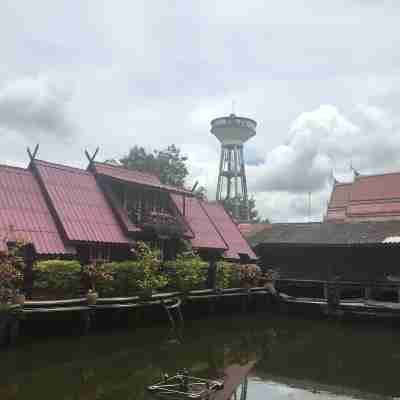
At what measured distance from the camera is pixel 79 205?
1883cm

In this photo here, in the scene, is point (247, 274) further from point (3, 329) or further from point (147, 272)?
point (3, 329)

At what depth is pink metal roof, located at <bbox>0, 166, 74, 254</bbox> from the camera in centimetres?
1546

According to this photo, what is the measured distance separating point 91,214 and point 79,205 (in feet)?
1.99

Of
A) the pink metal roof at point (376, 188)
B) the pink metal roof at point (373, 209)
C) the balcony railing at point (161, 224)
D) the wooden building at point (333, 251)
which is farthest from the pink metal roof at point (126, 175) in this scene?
the pink metal roof at point (376, 188)

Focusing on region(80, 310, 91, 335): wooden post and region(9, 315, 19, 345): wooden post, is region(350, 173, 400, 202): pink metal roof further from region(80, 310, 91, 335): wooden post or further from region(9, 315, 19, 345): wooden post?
region(9, 315, 19, 345): wooden post

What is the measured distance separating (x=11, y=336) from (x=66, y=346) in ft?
5.22

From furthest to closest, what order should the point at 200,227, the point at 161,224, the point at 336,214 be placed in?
the point at 336,214
the point at 200,227
the point at 161,224

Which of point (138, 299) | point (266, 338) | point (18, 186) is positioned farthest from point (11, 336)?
point (266, 338)

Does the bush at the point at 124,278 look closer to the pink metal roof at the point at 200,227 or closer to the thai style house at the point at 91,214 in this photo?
the thai style house at the point at 91,214

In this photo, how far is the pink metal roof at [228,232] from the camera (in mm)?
25484

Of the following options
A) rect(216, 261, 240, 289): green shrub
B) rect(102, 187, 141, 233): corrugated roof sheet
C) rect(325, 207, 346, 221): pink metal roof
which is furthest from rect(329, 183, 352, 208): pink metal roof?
rect(102, 187, 141, 233): corrugated roof sheet

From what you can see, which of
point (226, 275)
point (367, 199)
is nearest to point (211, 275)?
point (226, 275)

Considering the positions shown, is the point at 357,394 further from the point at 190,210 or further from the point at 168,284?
the point at 190,210

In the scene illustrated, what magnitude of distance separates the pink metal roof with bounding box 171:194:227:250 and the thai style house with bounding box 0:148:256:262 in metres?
0.08
